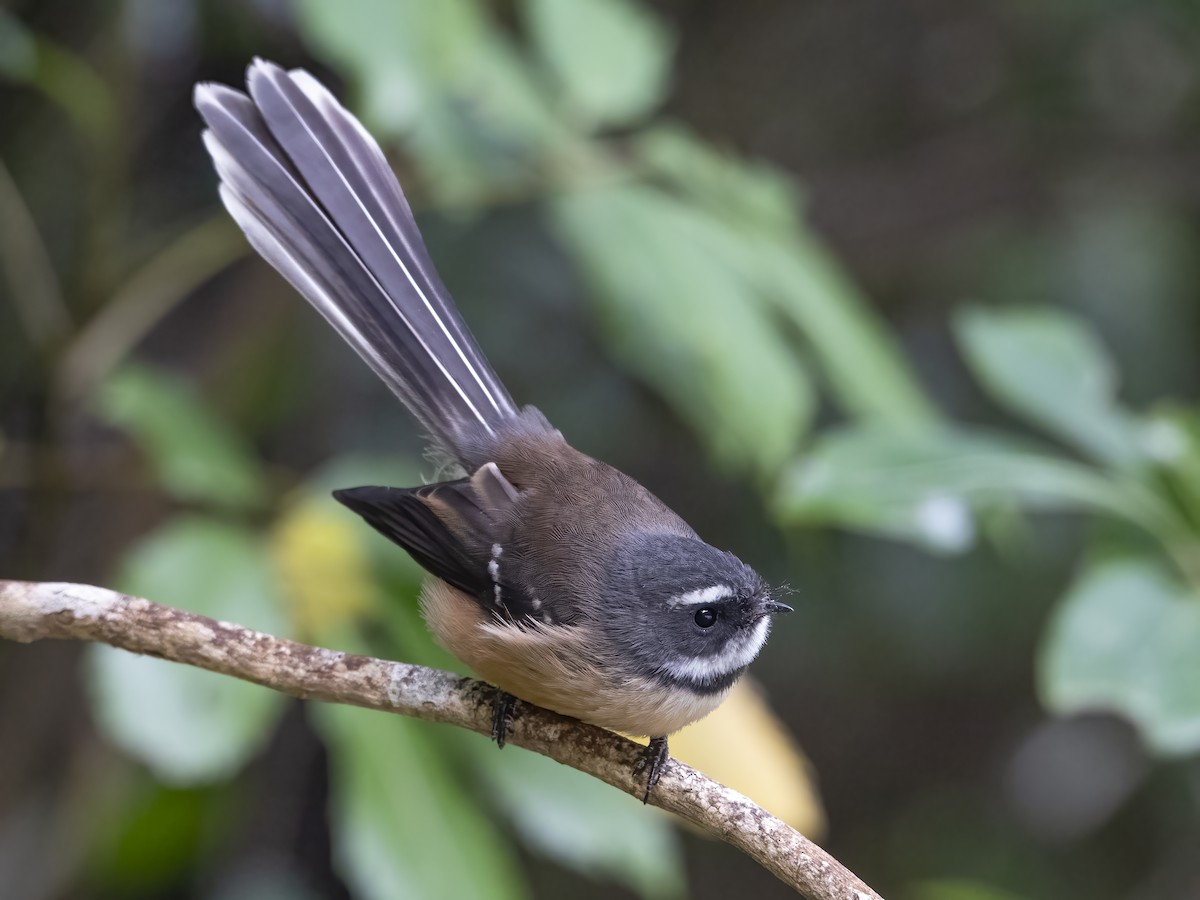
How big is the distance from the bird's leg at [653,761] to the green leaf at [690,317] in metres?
0.70

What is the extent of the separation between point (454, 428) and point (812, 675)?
2.97 meters

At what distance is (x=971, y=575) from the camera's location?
15.2 feet

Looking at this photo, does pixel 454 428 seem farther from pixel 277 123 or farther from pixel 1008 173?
pixel 1008 173

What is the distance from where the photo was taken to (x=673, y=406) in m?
3.88

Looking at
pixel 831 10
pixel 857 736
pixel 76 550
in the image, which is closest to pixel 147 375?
pixel 76 550

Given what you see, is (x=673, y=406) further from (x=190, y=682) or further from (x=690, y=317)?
(x=190, y=682)

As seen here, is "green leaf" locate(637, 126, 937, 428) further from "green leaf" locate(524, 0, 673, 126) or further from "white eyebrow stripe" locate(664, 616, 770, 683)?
"white eyebrow stripe" locate(664, 616, 770, 683)

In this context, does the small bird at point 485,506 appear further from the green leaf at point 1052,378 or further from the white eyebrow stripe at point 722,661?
the green leaf at point 1052,378

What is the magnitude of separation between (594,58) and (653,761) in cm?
161

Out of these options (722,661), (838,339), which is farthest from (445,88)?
(722,661)

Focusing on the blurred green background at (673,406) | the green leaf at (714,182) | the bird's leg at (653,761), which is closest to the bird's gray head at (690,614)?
the bird's leg at (653,761)

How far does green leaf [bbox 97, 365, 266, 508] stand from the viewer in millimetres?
2598

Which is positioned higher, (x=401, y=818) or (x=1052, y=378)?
(x=1052, y=378)

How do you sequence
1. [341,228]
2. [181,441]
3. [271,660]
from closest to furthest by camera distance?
[271,660]
[341,228]
[181,441]
